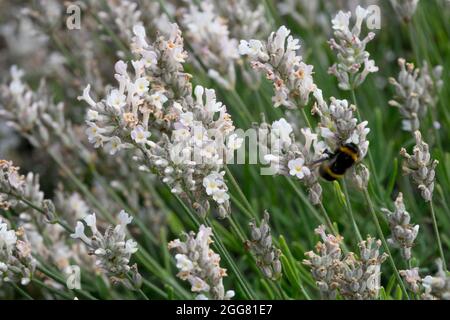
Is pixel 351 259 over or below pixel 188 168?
below

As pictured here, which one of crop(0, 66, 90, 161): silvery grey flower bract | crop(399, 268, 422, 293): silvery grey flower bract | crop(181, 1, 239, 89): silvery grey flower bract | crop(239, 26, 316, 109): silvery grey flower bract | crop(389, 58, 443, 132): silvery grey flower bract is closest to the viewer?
crop(399, 268, 422, 293): silvery grey flower bract

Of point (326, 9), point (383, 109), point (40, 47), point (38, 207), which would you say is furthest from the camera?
point (40, 47)

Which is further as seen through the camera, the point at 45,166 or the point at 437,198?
the point at 45,166

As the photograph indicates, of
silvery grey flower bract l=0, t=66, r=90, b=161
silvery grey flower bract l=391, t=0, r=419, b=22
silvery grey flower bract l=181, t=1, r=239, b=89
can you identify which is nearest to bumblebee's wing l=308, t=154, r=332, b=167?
silvery grey flower bract l=181, t=1, r=239, b=89

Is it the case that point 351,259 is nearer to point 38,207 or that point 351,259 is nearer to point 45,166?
point 38,207

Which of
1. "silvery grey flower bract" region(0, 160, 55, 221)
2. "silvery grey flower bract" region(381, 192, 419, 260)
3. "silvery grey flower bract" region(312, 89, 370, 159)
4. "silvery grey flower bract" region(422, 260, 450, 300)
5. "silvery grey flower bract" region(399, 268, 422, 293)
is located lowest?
"silvery grey flower bract" region(399, 268, 422, 293)

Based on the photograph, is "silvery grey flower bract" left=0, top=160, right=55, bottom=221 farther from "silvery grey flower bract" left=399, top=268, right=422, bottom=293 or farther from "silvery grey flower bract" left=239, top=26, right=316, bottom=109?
"silvery grey flower bract" left=399, top=268, right=422, bottom=293

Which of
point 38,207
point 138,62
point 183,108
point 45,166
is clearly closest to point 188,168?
point 183,108

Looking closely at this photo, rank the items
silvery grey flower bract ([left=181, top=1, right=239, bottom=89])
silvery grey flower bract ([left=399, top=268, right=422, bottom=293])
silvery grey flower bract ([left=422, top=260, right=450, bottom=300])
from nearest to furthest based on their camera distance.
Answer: silvery grey flower bract ([left=422, top=260, right=450, bottom=300])
silvery grey flower bract ([left=399, top=268, right=422, bottom=293])
silvery grey flower bract ([left=181, top=1, right=239, bottom=89])
